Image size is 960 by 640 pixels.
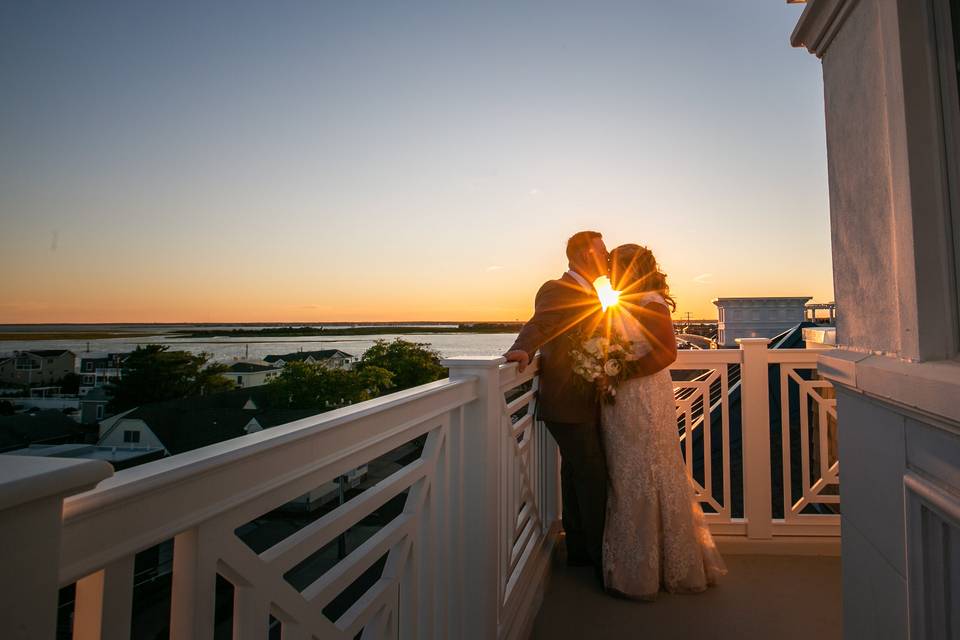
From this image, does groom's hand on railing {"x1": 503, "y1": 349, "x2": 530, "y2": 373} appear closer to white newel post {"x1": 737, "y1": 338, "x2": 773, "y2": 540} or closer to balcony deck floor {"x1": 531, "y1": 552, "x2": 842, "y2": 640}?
balcony deck floor {"x1": 531, "y1": 552, "x2": 842, "y2": 640}

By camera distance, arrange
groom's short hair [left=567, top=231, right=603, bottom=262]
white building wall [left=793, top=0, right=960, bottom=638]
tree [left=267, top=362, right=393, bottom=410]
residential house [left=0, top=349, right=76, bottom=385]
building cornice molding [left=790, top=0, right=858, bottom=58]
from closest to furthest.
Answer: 1. white building wall [left=793, top=0, right=960, bottom=638]
2. building cornice molding [left=790, top=0, right=858, bottom=58]
3. residential house [left=0, top=349, right=76, bottom=385]
4. groom's short hair [left=567, top=231, right=603, bottom=262]
5. tree [left=267, top=362, right=393, bottom=410]

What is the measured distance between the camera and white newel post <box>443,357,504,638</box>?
178 cm

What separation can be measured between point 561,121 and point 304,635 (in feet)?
22.2

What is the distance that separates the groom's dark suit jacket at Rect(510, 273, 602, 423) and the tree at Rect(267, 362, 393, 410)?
5.55 ft

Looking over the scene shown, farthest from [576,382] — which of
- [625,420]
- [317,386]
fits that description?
[317,386]

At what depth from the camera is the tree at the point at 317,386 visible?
466 centimetres

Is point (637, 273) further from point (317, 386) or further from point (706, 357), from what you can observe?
point (317, 386)

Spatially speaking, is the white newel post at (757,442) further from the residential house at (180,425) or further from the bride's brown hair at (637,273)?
the residential house at (180,425)

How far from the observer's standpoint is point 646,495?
2.59 metres

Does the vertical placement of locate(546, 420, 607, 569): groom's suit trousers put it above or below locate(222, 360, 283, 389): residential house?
below

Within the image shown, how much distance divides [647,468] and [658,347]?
2.06ft

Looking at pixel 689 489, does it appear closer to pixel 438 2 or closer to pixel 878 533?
pixel 878 533

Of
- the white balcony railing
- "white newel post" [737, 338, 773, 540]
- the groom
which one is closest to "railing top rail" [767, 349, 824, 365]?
"white newel post" [737, 338, 773, 540]

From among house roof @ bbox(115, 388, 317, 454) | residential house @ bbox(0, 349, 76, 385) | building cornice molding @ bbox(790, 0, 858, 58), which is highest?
building cornice molding @ bbox(790, 0, 858, 58)
